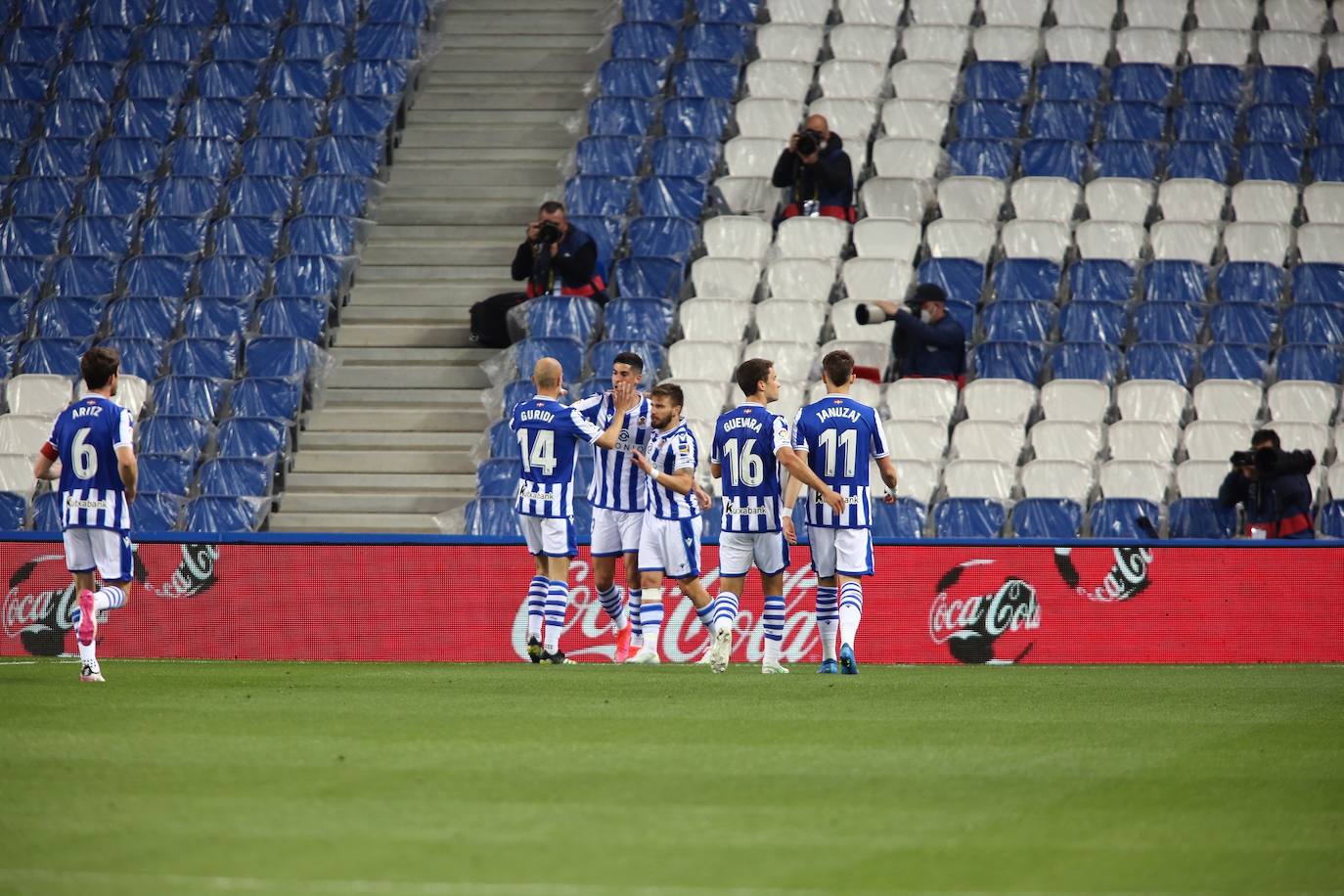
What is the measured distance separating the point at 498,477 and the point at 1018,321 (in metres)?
5.62

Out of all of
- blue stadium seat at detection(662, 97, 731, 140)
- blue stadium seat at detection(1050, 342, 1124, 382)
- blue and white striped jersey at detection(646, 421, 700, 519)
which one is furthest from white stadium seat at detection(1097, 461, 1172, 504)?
blue stadium seat at detection(662, 97, 731, 140)

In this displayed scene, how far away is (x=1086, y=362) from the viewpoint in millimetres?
17859

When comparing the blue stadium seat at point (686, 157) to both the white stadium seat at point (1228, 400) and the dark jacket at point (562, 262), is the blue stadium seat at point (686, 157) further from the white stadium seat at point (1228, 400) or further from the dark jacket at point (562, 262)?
the white stadium seat at point (1228, 400)

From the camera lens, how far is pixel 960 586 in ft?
47.0

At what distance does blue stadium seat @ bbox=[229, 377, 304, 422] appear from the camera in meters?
18.3

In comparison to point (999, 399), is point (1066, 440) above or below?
below

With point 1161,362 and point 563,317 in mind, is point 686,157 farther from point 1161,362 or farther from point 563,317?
point 1161,362

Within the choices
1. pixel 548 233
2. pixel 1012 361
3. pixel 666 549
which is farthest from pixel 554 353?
pixel 666 549

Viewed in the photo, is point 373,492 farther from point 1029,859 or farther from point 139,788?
point 1029,859

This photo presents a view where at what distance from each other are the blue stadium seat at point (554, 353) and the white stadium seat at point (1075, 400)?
460cm

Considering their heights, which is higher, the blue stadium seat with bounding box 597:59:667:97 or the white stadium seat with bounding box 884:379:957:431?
the blue stadium seat with bounding box 597:59:667:97

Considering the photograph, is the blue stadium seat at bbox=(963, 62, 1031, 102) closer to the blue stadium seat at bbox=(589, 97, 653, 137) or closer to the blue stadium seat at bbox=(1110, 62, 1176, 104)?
the blue stadium seat at bbox=(1110, 62, 1176, 104)

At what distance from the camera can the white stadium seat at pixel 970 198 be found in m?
19.7

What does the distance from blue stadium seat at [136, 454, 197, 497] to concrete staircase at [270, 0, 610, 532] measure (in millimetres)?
980
